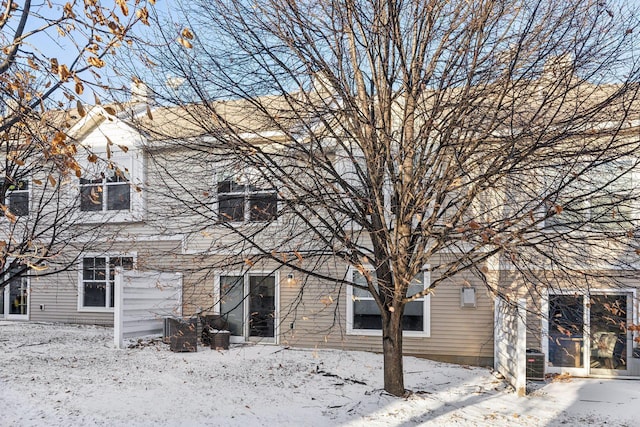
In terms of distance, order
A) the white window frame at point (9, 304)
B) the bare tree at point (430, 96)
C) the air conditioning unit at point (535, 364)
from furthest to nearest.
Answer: the white window frame at point (9, 304)
the air conditioning unit at point (535, 364)
the bare tree at point (430, 96)

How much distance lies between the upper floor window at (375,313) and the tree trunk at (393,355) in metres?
3.26

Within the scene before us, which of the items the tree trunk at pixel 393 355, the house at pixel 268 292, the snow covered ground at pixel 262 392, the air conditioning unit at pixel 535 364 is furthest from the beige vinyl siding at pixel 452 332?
the tree trunk at pixel 393 355

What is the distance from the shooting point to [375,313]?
11.1 metres

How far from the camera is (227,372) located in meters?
8.95

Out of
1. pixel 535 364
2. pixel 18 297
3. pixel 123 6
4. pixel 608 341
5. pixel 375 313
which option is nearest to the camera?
pixel 123 6

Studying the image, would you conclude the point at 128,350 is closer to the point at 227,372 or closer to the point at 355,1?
the point at 227,372

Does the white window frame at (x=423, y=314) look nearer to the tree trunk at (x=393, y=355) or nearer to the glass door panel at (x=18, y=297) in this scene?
the tree trunk at (x=393, y=355)

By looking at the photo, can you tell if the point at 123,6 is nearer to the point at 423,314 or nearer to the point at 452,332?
the point at 423,314

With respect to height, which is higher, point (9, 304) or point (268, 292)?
point (268, 292)

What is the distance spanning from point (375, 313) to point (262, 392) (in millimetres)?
3949

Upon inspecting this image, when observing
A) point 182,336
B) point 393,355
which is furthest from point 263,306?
point 393,355

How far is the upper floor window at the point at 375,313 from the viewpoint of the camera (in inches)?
426

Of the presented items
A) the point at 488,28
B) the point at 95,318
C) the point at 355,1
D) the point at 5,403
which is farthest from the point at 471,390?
the point at 95,318

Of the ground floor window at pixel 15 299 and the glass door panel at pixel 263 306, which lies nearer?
the glass door panel at pixel 263 306
